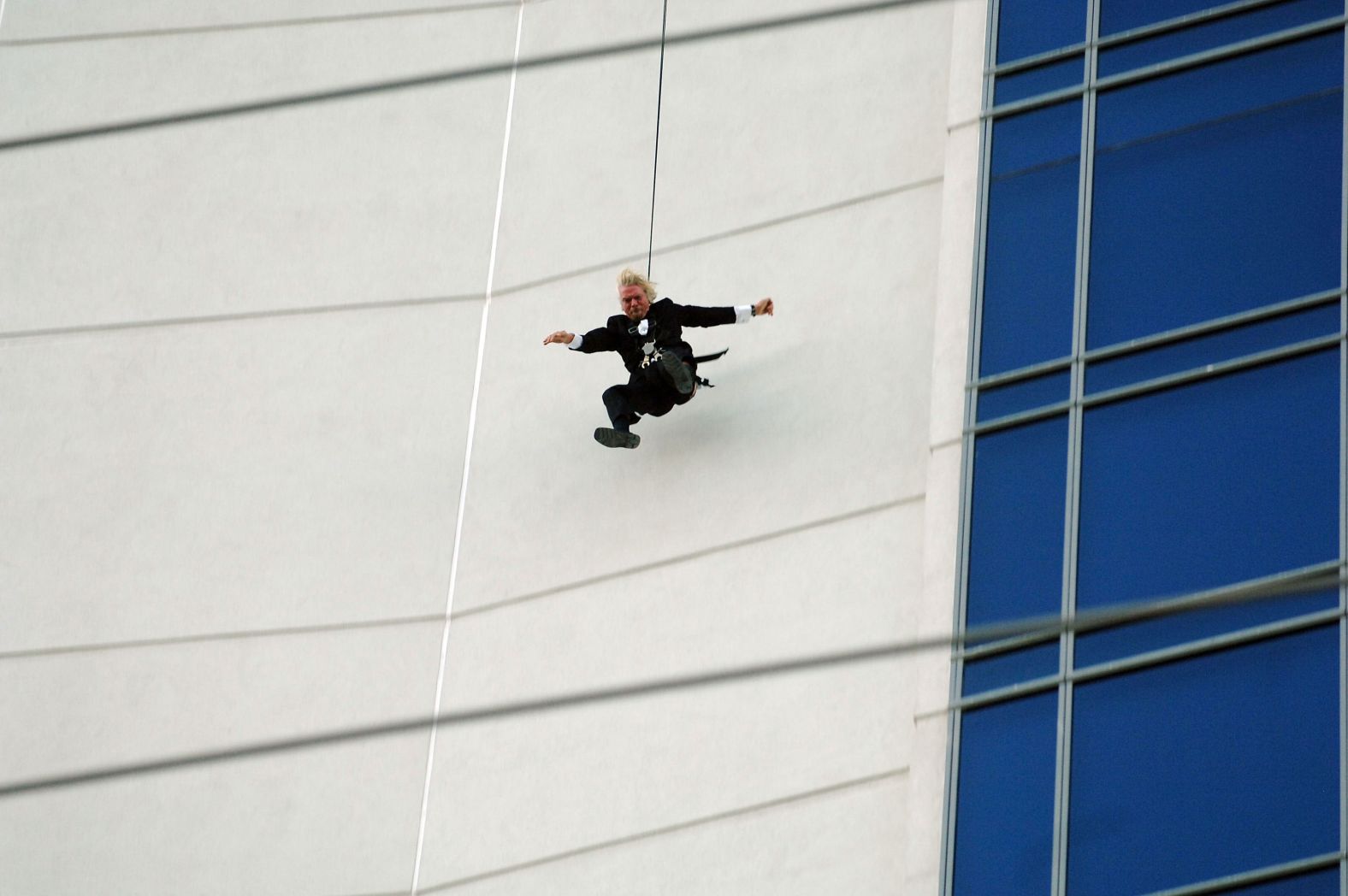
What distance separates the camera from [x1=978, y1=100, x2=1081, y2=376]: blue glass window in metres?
13.1

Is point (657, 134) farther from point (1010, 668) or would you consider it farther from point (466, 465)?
point (1010, 668)

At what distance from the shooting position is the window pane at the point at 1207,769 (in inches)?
423

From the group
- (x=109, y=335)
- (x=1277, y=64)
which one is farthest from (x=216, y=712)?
(x=1277, y=64)

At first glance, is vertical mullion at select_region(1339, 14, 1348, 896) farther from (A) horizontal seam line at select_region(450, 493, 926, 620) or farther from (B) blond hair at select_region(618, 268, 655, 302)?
(B) blond hair at select_region(618, 268, 655, 302)

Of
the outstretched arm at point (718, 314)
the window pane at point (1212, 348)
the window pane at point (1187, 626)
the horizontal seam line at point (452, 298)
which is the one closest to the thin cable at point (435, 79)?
the horizontal seam line at point (452, 298)

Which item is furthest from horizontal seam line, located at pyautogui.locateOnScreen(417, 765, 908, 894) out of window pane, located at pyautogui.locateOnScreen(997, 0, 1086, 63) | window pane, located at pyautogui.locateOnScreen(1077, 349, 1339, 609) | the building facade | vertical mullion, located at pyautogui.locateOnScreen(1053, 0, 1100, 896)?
window pane, located at pyautogui.locateOnScreen(997, 0, 1086, 63)

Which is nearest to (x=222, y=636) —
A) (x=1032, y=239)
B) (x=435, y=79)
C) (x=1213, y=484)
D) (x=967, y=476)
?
(x=435, y=79)

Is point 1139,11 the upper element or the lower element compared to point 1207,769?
upper

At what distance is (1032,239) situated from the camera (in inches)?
532

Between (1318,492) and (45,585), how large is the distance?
27.6 feet

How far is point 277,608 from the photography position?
1432 cm

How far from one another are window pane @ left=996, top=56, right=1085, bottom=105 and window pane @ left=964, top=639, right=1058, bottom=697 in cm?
403

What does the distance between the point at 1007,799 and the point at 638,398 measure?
12.0 feet

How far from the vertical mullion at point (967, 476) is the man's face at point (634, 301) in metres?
2.05
